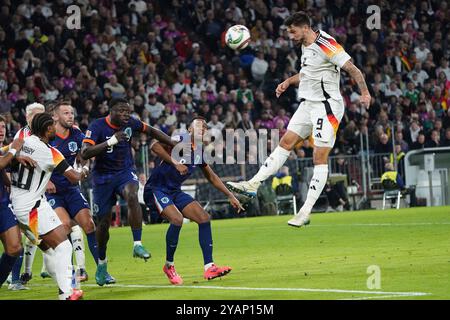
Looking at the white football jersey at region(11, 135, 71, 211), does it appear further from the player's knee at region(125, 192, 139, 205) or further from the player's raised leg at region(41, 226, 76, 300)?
the player's knee at region(125, 192, 139, 205)

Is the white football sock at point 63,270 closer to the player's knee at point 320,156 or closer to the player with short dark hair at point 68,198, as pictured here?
the player with short dark hair at point 68,198

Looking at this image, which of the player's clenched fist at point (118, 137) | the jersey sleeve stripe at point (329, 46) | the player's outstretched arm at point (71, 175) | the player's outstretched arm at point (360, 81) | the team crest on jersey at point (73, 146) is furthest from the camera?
the team crest on jersey at point (73, 146)

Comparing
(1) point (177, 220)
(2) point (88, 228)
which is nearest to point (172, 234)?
(1) point (177, 220)

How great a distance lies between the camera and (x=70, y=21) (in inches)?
1217

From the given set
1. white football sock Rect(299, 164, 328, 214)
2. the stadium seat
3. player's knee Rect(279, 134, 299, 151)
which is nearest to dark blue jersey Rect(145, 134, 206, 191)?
player's knee Rect(279, 134, 299, 151)

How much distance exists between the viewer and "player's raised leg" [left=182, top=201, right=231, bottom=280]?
12.8m

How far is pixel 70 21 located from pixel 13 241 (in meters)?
20.5

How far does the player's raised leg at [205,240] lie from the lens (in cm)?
1275

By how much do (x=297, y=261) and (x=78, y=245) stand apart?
3.33 metres

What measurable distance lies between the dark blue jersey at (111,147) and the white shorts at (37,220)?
3057 mm

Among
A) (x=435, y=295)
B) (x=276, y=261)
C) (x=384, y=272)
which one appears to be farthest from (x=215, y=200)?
(x=435, y=295)

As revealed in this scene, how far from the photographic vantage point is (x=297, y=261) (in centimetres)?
1502

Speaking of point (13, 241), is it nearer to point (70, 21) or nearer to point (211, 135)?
point (211, 135)

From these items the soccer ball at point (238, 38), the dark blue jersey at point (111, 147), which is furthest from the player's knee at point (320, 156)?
the soccer ball at point (238, 38)
